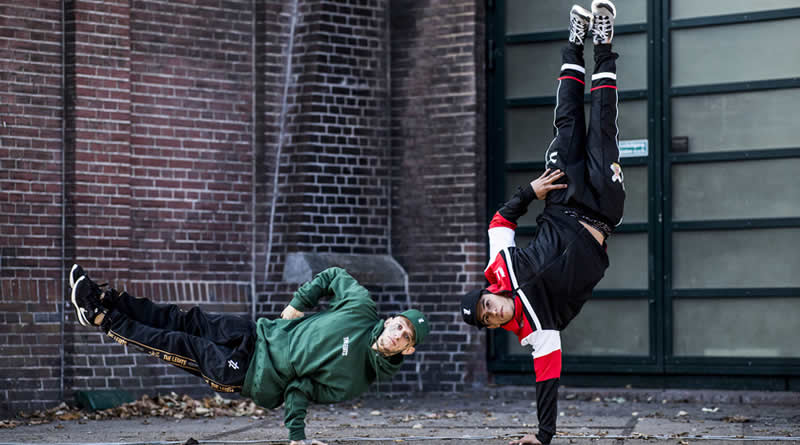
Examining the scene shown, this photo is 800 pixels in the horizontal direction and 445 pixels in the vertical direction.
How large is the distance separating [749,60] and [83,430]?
258 inches

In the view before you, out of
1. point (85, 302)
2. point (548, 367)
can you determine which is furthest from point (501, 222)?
point (85, 302)

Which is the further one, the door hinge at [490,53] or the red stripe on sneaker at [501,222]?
the door hinge at [490,53]

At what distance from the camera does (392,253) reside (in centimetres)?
1119

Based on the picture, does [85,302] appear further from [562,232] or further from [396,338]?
[562,232]

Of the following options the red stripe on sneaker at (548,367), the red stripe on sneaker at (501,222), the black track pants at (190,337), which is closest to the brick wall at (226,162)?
the black track pants at (190,337)

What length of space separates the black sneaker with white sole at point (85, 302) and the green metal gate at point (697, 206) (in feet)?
15.6

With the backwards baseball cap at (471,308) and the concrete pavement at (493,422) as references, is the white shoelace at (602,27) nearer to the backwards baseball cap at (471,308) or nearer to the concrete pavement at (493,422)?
the backwards baseball cap at (471,308)

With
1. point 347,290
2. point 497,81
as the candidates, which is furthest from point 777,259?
point 347,290

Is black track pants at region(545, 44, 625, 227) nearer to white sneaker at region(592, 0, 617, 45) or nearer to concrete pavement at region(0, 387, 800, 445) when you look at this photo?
white sneaker at region(592, 0, 617, 45)

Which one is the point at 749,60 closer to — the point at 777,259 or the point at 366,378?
the point at 777,259

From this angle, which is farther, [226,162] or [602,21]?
[226,162]

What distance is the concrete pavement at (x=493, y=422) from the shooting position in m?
7.72

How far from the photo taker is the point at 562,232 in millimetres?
7320

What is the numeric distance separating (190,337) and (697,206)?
205 inches
